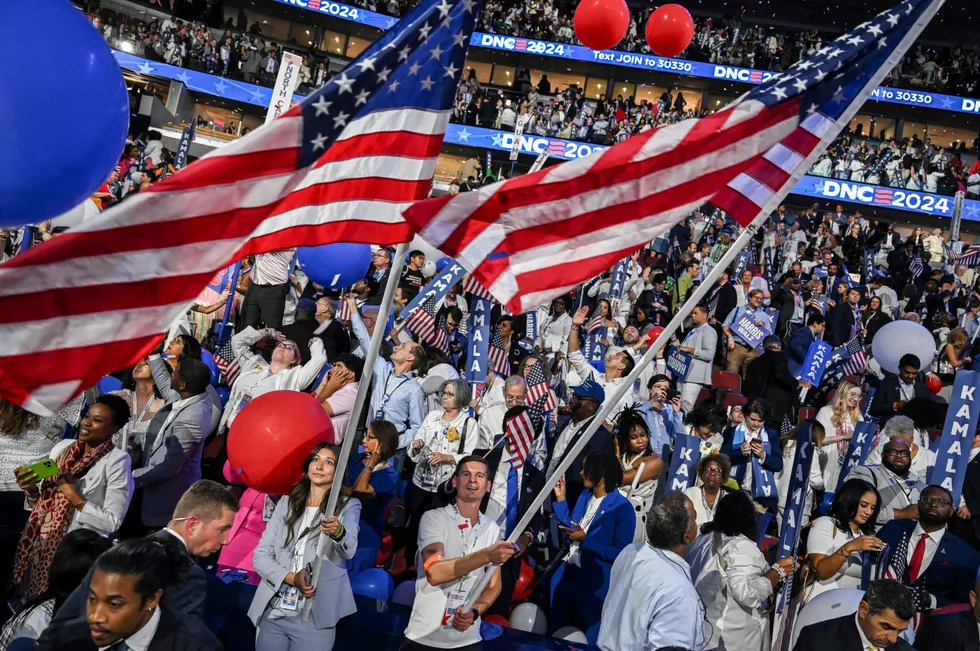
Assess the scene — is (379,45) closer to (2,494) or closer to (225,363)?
(2,494)

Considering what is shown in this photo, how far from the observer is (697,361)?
10.7 m

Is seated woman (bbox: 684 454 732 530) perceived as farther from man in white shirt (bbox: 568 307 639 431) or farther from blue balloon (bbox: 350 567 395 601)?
blue balloon (bbox: 350 567 395 601)

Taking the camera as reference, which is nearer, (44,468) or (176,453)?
(44,468)

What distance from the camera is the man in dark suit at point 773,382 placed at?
35.0ft

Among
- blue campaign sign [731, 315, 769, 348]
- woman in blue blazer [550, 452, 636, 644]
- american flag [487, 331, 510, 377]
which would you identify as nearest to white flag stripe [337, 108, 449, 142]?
woman in blue blazer [550, 452, 636, 644]

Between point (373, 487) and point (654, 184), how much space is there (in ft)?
10.2

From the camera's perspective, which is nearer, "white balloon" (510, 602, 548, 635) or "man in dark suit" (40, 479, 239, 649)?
"man in dark suit" (40, 479, 239, 649)

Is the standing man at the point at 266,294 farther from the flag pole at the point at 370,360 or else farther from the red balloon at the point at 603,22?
the flag pole at the point at 370,360

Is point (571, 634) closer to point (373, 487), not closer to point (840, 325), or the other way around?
point (373, 487)

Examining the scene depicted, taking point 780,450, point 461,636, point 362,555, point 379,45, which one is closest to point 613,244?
point 379,45

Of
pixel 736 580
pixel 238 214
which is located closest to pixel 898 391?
pixel 736 580

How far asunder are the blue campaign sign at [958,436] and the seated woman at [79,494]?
5254 mm

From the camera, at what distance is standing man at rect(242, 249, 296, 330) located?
10.3 meters

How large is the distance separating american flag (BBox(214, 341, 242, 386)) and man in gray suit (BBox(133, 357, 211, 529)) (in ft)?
7.58
